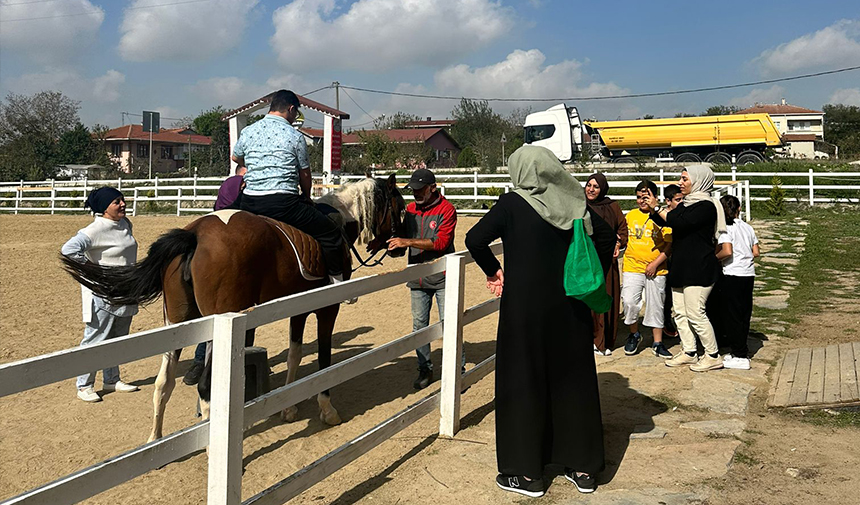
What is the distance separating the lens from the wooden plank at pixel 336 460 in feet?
10.6

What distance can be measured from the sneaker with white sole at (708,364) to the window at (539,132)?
27855mm

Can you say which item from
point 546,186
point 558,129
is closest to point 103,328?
point 546,186

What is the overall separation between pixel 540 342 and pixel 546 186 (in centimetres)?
82

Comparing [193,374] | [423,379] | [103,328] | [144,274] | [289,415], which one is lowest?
[289,415]

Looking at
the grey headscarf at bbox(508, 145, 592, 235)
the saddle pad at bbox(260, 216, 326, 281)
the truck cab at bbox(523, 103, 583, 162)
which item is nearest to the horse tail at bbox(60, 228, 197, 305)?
the saddle pad at bbox(260, 216, 326, 281)

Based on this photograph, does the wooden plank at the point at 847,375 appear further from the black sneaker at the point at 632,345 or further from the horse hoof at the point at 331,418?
the horse hoof at the point at 331,418

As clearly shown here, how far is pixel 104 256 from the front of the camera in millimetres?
5832

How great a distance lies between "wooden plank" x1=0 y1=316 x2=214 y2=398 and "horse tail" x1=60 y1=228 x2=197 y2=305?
1.77m

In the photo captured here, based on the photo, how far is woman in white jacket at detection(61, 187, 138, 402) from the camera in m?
5.75

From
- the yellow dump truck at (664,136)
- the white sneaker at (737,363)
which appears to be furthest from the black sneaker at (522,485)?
the yellow dump truck at (664,136)

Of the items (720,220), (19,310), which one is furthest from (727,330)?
(19,310)

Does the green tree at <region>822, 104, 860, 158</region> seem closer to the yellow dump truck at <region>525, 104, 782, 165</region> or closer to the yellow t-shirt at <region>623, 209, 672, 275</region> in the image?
the yellow dump truck at <region>525, 104, 782, 165</region>

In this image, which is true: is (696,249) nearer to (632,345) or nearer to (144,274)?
(632,345)

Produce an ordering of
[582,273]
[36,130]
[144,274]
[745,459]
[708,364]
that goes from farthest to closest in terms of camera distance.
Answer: [36,130], [708,364], [144,274], [745,459], [582,273]
